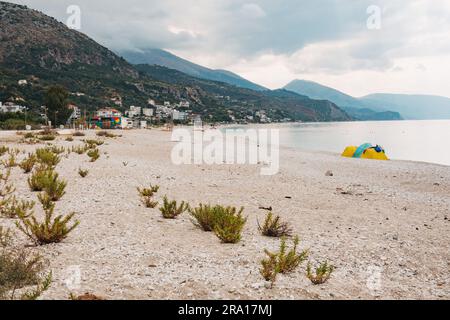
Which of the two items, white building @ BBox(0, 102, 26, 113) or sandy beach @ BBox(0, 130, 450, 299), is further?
white building @ BBox(0, 102, 26, 113)

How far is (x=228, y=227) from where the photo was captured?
633 cm

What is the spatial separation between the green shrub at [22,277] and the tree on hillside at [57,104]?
5838 cm

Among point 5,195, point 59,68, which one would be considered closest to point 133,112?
point 59,68

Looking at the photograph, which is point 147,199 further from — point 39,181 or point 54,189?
point 39,181

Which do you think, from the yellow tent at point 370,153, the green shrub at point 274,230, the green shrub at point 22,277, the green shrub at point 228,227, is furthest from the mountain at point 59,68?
the green shrub at point 22,277

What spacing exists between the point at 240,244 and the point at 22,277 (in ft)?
11.4

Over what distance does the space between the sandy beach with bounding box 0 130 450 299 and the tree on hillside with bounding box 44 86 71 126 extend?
161 feet

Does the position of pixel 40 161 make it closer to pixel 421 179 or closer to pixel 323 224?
pixel 323 224

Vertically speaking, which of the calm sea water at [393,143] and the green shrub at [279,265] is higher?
the calm sea water at [393,143]

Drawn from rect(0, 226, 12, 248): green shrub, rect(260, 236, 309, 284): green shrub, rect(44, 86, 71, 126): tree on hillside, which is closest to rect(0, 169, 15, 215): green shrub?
rect(0, 226, 12, 248): green shrub

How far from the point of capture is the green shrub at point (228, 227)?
6125 millimetres

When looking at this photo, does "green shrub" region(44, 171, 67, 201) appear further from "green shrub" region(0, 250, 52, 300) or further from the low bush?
"green shrub" region(0, 250, 52, 300)

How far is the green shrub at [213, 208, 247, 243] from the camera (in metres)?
6.12

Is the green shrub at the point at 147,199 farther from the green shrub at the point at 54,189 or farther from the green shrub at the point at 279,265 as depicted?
the green shrub at the point at 279,265
